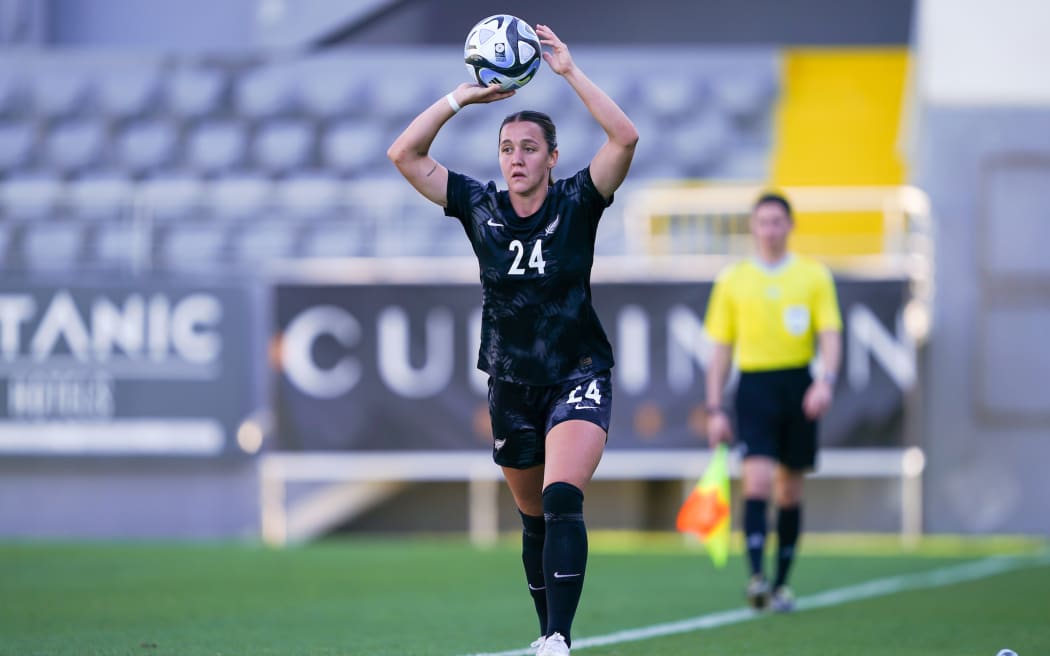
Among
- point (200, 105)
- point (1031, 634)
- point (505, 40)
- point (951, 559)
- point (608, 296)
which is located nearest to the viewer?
point (505, 40)

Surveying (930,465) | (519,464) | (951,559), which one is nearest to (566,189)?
(519,464)

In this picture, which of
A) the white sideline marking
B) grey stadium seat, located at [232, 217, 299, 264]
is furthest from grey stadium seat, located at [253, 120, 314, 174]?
the white sideline marking

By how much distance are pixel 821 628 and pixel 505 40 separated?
9.89 ft

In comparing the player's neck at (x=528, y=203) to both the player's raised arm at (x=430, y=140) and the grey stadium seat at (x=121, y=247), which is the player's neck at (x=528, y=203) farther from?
the grey stadium seat at (x=121, y=247)

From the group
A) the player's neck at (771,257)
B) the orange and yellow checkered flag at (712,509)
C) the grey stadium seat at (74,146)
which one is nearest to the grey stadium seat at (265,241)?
the grey stadium seat at (74,146)

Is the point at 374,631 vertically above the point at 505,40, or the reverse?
the point at 505,40

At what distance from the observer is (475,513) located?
48.0 ft

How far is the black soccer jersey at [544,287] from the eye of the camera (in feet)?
17.2

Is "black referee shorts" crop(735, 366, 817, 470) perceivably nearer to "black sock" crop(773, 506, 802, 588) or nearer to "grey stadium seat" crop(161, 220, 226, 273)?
"black sock" crop(773, 506, 802, 588)

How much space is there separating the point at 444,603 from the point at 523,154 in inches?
136

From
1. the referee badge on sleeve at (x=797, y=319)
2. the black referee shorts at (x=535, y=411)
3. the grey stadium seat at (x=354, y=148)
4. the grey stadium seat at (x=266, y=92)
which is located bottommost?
the black referee shorts at (x=535, y=411)

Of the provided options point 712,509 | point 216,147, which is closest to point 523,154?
point 712,509

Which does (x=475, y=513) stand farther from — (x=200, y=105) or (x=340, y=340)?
(x=200, y=105)

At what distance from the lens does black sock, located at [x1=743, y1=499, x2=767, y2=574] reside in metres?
7.74
